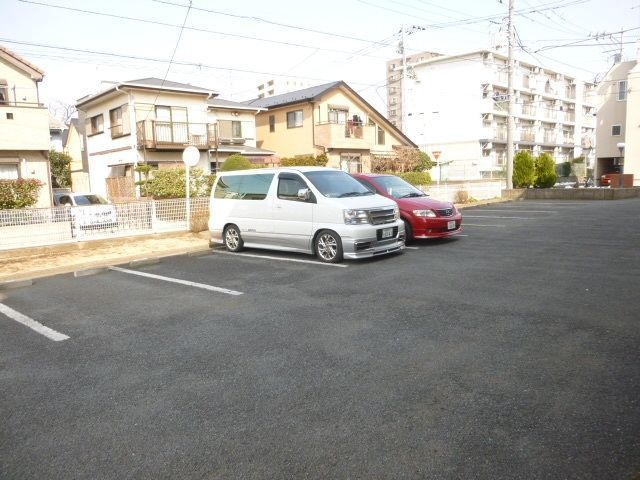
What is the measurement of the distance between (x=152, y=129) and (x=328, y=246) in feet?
55.6

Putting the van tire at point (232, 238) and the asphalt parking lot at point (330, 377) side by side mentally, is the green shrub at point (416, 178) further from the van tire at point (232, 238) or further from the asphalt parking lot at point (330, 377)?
the asphalt parking lot at point (330, 377)

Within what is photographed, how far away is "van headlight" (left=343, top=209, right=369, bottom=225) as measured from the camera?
8359 mm

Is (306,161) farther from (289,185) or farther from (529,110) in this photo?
(529,110)

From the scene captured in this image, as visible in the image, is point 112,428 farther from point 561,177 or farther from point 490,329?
point 561,177

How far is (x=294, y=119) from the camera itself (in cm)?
2981

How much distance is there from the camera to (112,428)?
3.11 metres

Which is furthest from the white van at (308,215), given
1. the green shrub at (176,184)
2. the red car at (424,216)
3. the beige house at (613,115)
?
the beige house at (613,115)

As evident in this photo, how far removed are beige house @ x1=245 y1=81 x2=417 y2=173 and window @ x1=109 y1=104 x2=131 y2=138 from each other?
30.2ft

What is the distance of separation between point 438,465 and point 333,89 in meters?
28.6

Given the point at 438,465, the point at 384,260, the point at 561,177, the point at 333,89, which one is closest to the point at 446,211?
the point at 384,260

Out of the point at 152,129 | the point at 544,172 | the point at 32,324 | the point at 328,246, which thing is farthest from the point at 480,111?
the point at 32,324

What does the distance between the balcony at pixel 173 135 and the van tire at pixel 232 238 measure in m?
13.9

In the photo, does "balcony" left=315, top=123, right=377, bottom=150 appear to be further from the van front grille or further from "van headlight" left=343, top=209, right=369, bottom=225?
"van headlight" left=343, top=209, right=369, bottom=225

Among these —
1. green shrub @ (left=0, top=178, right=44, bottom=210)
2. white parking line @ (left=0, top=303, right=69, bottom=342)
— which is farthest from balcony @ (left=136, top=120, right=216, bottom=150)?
white parking line @ (left=0, top=303, right=69, bottom=342)
